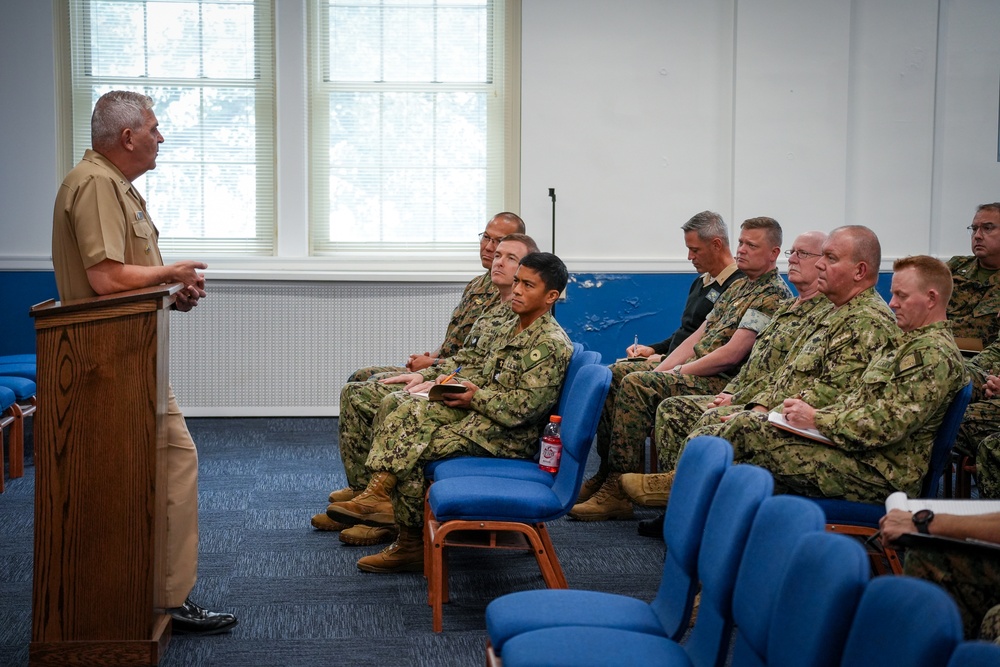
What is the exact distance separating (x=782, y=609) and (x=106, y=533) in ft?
5.69

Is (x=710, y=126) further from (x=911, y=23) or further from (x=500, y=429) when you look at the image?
(x=500, y=429)

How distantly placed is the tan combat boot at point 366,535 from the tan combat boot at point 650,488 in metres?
0.96

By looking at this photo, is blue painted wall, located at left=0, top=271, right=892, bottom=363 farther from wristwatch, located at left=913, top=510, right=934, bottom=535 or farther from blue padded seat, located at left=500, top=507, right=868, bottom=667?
blue padded seat, located at left=500, top=507, right=868, bottom=667

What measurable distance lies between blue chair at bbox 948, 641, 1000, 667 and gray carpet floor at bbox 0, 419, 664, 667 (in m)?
1.79

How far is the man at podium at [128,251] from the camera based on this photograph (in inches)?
100

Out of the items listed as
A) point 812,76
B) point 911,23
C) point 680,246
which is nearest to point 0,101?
point 680,246

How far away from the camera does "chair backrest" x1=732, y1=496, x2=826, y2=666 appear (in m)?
1.47

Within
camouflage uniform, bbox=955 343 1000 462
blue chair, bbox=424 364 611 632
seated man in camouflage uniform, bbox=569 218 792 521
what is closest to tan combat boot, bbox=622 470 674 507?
seated man in camouflage uniform, bbox=569 218 792 521

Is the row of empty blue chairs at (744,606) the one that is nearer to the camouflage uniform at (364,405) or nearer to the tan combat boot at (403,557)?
the tan combat boot at (403,557)

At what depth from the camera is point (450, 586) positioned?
3.26 m

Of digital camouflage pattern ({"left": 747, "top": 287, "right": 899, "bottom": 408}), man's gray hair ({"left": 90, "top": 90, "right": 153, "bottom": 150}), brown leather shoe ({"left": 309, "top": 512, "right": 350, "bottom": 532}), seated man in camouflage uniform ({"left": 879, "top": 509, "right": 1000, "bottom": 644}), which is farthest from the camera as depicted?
brown leather shoe ({"left": 309, "top": 512, "right": 350, "bottom": 532})

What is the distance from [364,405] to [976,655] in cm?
333

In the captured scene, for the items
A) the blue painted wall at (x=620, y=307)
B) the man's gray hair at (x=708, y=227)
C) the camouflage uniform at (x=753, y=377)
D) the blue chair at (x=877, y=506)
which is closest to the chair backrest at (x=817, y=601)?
the blue chair at (x=877, y=506)

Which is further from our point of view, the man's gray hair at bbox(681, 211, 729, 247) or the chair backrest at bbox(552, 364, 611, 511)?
the man's gray hair at bbox(681, 211, 729, 247)
